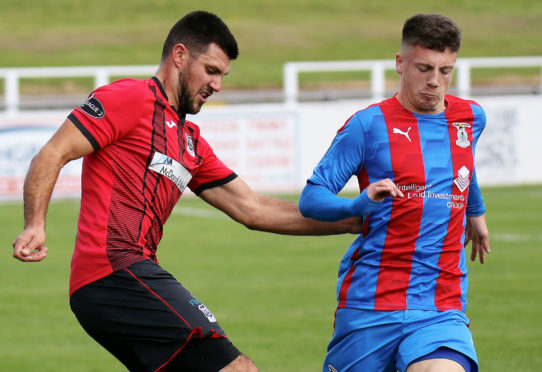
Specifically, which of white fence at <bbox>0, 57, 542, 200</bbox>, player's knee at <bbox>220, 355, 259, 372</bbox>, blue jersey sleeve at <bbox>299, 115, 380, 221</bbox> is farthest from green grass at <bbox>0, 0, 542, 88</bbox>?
player's knee at <bbox>220, 355, 259, 372</bbox>

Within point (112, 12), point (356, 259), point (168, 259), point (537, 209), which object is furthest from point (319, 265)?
point (112, 12)

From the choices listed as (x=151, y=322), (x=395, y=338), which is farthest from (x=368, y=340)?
(x=151, y=322)

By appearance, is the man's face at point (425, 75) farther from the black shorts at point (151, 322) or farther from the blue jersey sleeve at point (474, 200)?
the black shorts at point (151, 322)

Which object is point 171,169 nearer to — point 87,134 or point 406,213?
point 87,134

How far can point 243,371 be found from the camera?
14.7 ft

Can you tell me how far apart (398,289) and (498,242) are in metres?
8.17

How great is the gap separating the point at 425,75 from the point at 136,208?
1.44m

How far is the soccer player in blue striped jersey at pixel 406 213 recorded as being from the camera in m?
4.67

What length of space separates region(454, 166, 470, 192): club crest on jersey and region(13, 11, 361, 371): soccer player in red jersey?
51 cm

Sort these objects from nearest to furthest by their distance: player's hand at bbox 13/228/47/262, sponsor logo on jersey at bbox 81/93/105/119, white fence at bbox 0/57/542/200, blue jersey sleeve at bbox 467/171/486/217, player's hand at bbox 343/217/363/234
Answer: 1. player's hand at bbox 13/228/47/262
2. sponsor logo on jersey at bbox 81/93/105/119
3. player's hand at bbox 343/217/363/234
4. blue jersey sleeve at bbox 467/171/486/217
5. white fence at bbox 0/57/542/200

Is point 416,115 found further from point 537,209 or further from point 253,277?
point 537,209

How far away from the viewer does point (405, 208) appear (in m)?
4.71

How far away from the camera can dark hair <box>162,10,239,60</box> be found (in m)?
4.94

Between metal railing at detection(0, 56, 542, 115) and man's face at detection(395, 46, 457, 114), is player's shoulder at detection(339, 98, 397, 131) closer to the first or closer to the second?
man's face at detection(395, 46, 457, 114)
